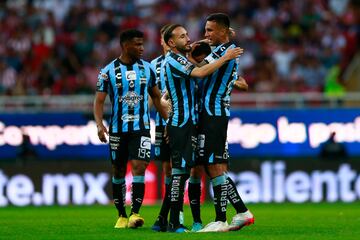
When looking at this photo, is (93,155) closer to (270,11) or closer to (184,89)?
(270,11)

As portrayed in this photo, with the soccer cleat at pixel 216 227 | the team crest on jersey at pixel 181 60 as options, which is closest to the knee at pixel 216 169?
the soccer cleat at pixel 216 227

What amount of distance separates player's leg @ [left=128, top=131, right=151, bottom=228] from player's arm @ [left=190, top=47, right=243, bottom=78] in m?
1.65

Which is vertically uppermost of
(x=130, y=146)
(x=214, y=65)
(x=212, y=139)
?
(x=214, y=65)

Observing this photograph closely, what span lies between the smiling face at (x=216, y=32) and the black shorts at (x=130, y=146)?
67.6 inches

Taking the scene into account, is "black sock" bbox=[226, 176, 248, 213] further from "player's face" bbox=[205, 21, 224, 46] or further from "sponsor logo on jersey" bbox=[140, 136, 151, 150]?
"player's face" bbox=[205, 21, 224, 46]

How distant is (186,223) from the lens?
45.8 ft

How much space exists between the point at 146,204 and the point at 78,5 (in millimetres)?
6965

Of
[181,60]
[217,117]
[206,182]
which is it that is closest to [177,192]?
[217,117]

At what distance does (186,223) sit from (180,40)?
8.98ft

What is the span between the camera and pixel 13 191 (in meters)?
21.1

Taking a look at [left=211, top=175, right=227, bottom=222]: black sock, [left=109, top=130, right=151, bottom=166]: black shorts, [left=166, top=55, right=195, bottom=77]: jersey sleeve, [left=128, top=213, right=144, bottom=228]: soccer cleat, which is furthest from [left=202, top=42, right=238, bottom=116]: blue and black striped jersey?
[left=128, top=213, right=144, bottom=228]: soccer cleat

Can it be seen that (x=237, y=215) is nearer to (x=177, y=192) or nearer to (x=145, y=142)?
(x=177, y=192)

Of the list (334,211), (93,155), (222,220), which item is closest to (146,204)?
(93,155)

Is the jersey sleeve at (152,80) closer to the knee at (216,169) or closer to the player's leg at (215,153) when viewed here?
the player's leg at (215,153)
